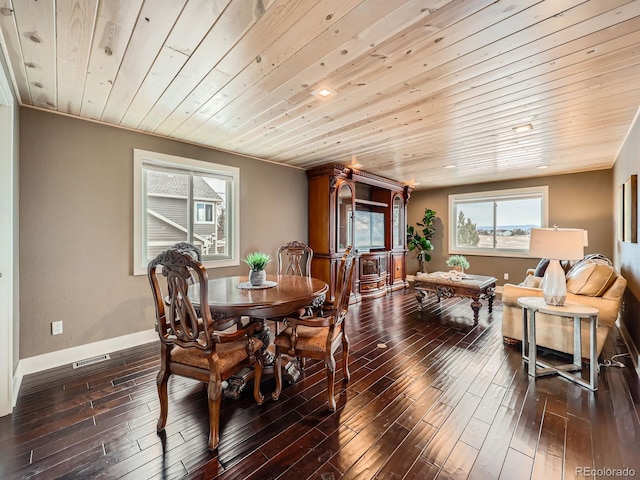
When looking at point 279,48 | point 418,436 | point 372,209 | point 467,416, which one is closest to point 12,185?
point 279,48

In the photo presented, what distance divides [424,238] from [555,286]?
4250mm

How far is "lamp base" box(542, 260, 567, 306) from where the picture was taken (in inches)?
95.3

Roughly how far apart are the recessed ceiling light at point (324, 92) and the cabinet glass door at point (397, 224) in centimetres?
415

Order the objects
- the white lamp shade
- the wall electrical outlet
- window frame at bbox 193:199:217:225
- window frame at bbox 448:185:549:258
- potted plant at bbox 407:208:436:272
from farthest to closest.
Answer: potted plant at bbox 407:208:436:272
window frame at bbox 448:185:549:258
window frame at bbox 193:199:217:225
the wall electrical outlet
the white lamp shade

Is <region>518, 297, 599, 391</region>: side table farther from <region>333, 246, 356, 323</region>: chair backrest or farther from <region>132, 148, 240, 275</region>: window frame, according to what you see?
<region>132, 148, 240, 275</region>: window frame

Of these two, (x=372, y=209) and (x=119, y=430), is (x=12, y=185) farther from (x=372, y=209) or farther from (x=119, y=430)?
(x=372, y=209)

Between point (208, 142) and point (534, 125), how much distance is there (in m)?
3.71

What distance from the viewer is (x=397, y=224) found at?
6.19 metres

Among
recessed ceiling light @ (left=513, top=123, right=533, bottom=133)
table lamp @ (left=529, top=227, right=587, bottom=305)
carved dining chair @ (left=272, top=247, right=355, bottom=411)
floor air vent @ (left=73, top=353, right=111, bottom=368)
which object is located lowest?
floor air vent @ (left=73, top=353, right=111, bottom=368)

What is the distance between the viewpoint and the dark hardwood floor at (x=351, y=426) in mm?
1453

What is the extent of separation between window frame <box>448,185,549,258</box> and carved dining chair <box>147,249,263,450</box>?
5989 mm

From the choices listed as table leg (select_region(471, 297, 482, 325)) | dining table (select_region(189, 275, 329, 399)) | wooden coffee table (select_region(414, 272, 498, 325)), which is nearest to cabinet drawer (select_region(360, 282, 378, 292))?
wooden coffee table (select_region(414, 272, 498, 325))

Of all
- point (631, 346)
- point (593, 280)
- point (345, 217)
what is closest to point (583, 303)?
point (593, 280)

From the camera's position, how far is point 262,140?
3383 millimetres
